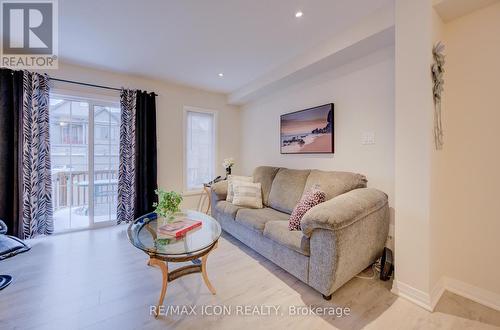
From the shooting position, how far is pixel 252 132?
4160 mm

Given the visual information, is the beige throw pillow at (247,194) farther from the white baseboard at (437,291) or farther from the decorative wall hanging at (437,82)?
the decorative wall hanging at (437,82)

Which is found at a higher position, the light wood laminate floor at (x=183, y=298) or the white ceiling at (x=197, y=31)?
the white ceiling at (x=197, y=31)

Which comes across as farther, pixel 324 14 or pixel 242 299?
pixel 324 14

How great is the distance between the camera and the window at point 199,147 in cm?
402

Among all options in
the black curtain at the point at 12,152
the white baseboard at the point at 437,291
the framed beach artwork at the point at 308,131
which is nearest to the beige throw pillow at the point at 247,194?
the framed beach artwork at the point at 308,131

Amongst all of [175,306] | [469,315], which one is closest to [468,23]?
[469,315]

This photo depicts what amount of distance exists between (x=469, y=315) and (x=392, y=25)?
2281 mm

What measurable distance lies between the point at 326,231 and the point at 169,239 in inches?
49.2

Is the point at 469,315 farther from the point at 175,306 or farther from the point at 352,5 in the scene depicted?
the point at 352,5

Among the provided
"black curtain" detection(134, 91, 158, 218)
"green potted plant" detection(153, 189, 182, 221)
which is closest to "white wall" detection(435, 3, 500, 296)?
"green potted plant" detection(153, 189, 182, 221)

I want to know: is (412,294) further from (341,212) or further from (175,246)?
(175,246)

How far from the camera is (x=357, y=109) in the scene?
242cm

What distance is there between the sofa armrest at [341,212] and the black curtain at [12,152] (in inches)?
134

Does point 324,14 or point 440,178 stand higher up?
point 324,14
